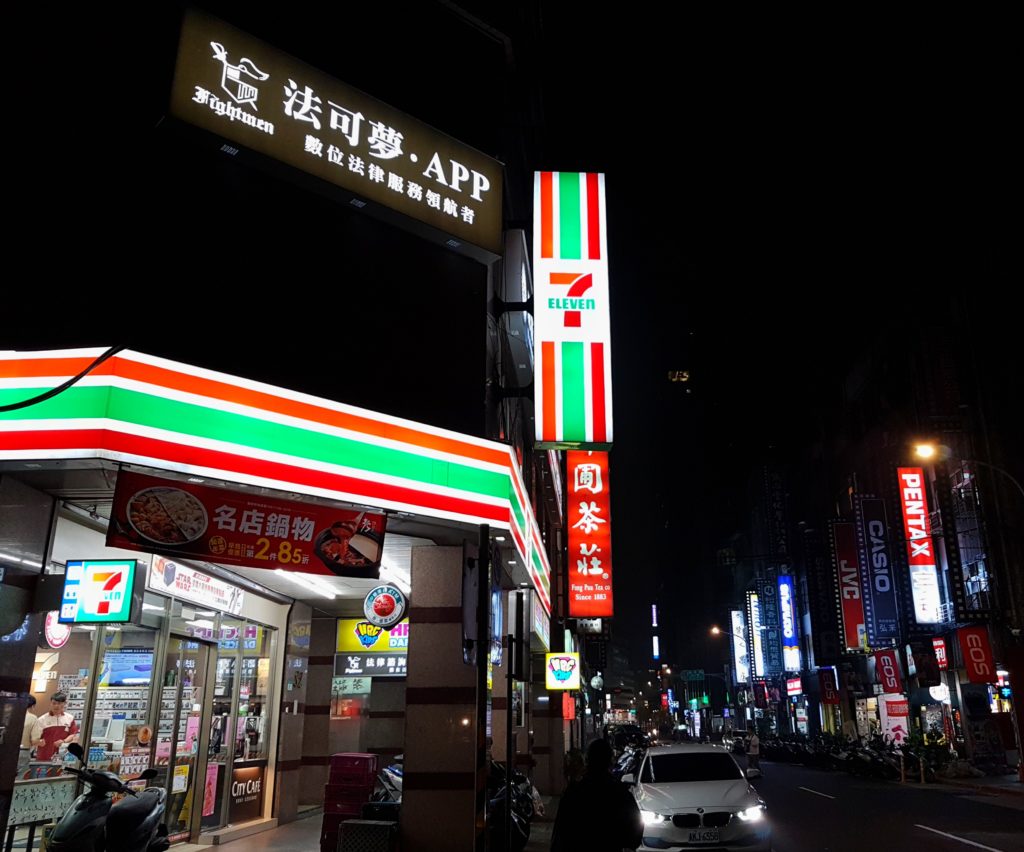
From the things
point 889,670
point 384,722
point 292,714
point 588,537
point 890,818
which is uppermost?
point 588,537

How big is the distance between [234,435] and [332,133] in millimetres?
5496

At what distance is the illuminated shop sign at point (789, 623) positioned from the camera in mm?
59406

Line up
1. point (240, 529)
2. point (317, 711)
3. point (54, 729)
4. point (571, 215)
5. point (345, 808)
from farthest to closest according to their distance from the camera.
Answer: point (317, 711) < point (571, 215) < point (345, 808) < point (54, 729) < point (240, 529)

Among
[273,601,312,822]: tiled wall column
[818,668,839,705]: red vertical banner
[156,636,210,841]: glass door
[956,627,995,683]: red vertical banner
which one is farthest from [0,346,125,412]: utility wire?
[818,668,839,705]: red vertical banner

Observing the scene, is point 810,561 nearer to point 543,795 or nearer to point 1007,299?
point 1007,299

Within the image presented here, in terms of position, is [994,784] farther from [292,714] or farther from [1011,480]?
[292,714]

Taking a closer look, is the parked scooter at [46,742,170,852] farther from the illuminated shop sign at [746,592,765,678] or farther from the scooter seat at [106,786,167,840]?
the illuminated shop sign at [746,592,765,678]

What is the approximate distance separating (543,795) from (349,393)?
18946 millimetres

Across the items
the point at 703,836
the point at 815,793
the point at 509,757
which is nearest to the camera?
the point at 509,757

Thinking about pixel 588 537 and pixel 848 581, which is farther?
pixel 848 581

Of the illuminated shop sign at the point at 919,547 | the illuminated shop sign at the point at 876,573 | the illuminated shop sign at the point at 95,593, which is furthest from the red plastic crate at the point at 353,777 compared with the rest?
the illuminated shop sign at the point at 876,573

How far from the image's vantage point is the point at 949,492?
29.9m

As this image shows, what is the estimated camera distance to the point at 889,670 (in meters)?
35.6

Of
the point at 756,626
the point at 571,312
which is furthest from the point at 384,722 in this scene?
the point at 756,626
